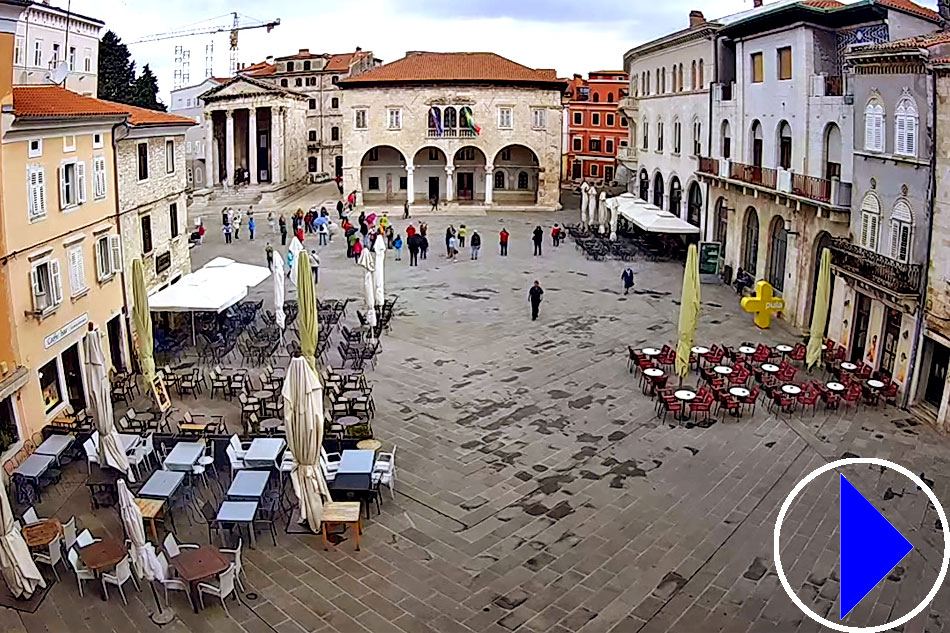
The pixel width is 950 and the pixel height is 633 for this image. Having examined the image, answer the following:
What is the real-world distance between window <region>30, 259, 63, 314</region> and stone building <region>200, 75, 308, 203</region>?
140 ft

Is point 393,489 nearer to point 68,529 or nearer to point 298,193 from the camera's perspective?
point 68,529

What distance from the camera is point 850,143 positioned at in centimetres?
2456

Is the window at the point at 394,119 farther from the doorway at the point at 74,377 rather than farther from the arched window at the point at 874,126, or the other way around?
the doorway at the point at 74,377

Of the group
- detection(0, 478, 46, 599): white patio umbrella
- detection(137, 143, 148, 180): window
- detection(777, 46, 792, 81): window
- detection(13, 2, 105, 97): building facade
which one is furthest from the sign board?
detection(0, 478, 46, 599): white patio umbrella

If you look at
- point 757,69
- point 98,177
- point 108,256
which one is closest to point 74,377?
point 108,256

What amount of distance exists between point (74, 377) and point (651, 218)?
2656 cm

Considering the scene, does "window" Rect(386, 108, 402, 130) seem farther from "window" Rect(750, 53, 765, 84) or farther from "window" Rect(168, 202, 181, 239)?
"window" Rect(168, 202, 181, 239)

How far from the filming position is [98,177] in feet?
71.4

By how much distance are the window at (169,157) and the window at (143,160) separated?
6.36 ft

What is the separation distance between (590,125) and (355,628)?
73.9m

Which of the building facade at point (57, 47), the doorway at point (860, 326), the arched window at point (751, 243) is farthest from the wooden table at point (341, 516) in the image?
the building facade at point (57, 47)

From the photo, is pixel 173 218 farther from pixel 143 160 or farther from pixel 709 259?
pixel 709 259

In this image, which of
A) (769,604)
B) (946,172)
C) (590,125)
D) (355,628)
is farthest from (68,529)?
(590,125)

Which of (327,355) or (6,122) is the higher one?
(6,122)
